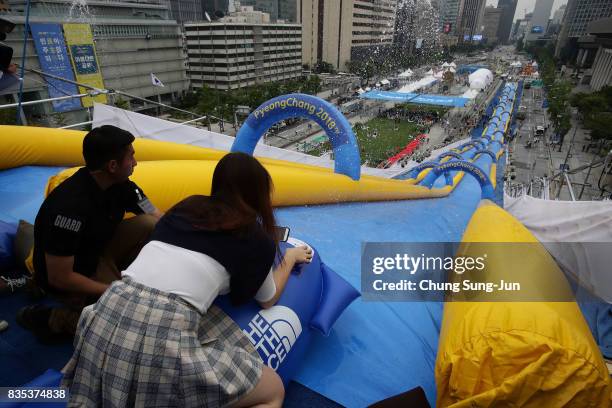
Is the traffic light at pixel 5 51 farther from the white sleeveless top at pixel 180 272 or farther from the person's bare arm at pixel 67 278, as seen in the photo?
the white sleeveless top at pixel 180 272

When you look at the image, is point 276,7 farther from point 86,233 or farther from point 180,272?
point 180,272

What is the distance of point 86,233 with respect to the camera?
1650 mm

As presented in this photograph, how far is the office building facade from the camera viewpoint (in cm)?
3391

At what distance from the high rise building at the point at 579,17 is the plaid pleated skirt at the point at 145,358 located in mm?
72748

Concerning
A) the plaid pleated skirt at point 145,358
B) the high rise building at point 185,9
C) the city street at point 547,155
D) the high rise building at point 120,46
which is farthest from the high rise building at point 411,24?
the plaid pleated skirt at point 145,358

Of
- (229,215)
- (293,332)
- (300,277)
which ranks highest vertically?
(229,215)

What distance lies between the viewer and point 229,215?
1320 mm

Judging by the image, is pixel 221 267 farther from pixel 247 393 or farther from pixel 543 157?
pixel 543 157

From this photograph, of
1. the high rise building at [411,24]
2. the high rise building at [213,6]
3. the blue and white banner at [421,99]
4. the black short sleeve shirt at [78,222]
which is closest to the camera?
the black short sleeve shirt at [78,222]

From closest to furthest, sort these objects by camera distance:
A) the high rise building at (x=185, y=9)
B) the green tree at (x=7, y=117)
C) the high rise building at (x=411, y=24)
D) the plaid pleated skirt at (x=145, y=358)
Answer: the plaid pleated skirt at (x=145, y=358)
the green tree at (x=7, y=117)
the high rise building at (x=185, y=9)
the high rise building at (x=411, y=24)

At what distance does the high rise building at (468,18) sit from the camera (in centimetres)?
8631

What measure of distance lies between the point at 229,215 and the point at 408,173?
36.7 feet

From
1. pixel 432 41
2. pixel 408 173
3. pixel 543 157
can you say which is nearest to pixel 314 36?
pixel 432 41

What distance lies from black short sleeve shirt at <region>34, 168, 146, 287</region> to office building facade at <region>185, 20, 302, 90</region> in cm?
3634
